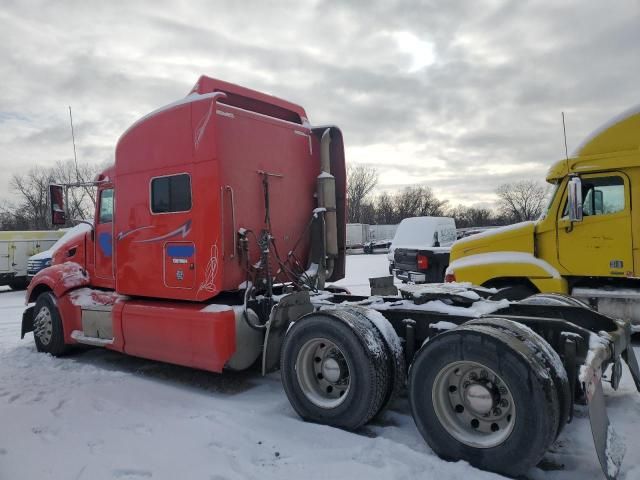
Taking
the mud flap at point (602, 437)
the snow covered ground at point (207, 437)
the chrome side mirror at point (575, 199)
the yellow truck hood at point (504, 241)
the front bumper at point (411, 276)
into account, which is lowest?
the snow covered ground at point (207, 437)

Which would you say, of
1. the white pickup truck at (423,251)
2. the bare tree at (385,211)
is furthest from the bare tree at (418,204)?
the white pickup truck at (423,251)

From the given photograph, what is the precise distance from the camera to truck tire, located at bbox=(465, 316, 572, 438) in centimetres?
346

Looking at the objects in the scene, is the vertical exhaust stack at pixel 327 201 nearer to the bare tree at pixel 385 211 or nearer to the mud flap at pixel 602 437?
the mud flap at pixel 602 437

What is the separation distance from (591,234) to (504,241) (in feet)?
3.92

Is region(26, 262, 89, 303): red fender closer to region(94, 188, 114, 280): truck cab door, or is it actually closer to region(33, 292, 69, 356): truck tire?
region(33, 292, 69, 356): truck tire

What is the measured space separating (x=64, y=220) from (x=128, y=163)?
55.3 inches

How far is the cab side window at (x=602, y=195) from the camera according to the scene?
7.11 m

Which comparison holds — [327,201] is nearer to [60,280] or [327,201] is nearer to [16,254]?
[60,280]

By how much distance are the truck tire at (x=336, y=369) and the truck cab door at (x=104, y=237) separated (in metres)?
3.73

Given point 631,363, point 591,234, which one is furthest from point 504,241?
point 631,363

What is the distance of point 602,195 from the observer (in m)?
7.22

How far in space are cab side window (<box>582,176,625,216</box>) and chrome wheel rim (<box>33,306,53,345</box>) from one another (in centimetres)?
798

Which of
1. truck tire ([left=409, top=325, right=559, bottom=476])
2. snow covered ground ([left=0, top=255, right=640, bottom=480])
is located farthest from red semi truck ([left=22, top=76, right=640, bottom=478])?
snow covered ground ([left=0, top=255, right=640, bottom=480])

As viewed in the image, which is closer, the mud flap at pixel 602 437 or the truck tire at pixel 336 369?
the mud flap at pixel 602 437
